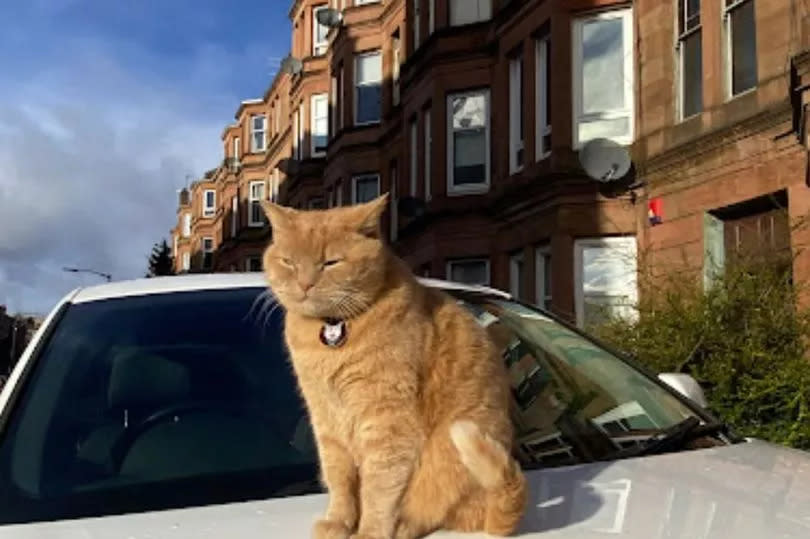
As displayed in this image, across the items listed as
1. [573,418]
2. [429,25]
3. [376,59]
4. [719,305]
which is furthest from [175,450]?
[376,59]

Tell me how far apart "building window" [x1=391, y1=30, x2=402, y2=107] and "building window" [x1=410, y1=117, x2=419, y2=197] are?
324 centimetres

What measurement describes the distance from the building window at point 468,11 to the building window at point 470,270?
520 cm

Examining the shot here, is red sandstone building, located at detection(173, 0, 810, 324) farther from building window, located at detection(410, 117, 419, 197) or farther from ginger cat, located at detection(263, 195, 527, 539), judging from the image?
ginger cat, located at detection(263, 195, 527, 539)

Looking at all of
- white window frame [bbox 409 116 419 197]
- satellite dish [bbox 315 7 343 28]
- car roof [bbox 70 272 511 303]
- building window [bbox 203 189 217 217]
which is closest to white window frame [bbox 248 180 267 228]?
satellite dish [bbox 315 7 343 28]

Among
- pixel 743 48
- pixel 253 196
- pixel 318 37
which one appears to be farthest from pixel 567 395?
pixel 253 196

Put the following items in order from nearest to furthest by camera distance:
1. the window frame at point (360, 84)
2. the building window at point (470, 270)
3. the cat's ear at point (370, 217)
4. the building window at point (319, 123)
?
the cat's ear at point (370, 217)
the building window at point (470, 270)
the window frame at point (360, 84)
the building window at point (319, 123)

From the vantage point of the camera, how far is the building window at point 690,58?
13.9m

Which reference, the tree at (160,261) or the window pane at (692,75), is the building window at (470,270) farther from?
the tree at (160,261)

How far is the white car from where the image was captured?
6.55 ft

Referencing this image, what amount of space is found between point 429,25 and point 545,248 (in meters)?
7.76

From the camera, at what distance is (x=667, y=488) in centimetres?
220

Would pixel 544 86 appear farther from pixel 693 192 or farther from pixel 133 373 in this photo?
pixel 133 373

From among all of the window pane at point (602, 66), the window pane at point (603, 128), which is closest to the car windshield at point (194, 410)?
the window pane at point (603, 128)

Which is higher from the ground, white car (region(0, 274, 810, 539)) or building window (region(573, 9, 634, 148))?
building window (region(573, 9, 634, 148))
